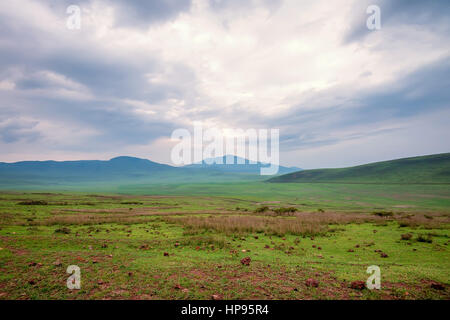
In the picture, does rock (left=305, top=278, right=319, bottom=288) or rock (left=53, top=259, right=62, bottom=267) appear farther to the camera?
rock (left=53, top=259, right=62, bottom=267)

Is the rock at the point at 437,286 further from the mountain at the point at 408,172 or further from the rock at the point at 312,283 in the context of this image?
the mountain at the point at 408,172

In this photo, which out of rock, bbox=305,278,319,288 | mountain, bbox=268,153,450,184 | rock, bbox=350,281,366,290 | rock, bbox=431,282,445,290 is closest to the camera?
rock, bbox=431,282,445,290

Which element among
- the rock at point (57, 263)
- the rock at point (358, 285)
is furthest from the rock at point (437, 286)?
the rock at point (57, 263)

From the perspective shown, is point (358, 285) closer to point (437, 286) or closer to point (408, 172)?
point (437, 286)

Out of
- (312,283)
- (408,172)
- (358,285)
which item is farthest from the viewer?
(408,172)

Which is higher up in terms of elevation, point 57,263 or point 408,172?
point 408,172

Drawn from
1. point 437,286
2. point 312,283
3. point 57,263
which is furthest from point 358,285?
point 57,263

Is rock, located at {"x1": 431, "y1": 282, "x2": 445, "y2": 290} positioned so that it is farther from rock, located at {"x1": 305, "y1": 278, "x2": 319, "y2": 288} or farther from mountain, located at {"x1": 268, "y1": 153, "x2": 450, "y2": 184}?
mountain, located at {"x1": 268, "y1": 153, "x2": 450, "y2": 184}

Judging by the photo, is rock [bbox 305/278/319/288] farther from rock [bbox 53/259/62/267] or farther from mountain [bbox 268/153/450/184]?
mountain [bbox 268/153/450/184]

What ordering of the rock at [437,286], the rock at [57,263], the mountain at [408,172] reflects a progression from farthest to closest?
the mountain at [408,172]
the rock at [57,263]
the rock at [437,286]

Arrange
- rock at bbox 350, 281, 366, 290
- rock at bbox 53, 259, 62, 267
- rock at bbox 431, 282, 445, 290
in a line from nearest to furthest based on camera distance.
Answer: rock at bbox 431, 282, 445, 290 → rock at bbox 350, 281, 366, 290 → rock at bbox 53, 259, 62, 267

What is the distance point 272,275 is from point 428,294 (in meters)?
4.77

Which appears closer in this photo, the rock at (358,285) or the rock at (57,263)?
the rock at (358,285)

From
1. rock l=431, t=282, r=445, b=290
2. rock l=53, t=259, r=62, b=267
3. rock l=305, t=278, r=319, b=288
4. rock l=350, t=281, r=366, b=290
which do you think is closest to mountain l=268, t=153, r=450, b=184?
rock l=431, t=282, r=445, b=290
